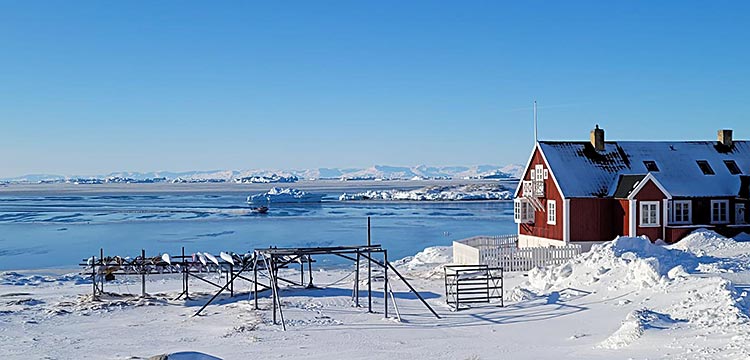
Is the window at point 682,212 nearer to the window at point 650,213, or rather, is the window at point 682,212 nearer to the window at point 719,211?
the window at point 650,213

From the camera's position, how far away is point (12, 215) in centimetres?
7994

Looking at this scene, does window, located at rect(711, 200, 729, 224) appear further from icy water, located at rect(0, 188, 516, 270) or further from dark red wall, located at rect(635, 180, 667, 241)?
icy water, located at rect(0, 188, 516, 270)

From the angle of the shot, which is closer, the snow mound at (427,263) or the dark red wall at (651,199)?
the snow mound at (427,263)

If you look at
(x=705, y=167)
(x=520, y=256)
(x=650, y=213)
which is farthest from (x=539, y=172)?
(x=705, y=167)

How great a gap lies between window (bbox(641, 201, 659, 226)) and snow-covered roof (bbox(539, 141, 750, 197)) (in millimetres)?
1253

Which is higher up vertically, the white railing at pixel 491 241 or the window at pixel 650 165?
the window at pixel 650 165

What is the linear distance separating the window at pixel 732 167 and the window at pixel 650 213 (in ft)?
17.3

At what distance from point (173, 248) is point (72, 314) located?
2189cm

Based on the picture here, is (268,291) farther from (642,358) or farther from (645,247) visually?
(642,358)

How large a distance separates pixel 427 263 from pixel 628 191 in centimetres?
931

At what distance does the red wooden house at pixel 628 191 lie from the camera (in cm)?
3294

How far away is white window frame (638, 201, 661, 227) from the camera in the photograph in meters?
32.7

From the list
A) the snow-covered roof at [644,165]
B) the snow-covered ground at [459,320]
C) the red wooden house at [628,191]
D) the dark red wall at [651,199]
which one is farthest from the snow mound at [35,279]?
the dark red wall at [651,199]

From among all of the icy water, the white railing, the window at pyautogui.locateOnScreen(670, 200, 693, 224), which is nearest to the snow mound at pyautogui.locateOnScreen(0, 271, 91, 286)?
the icy water
